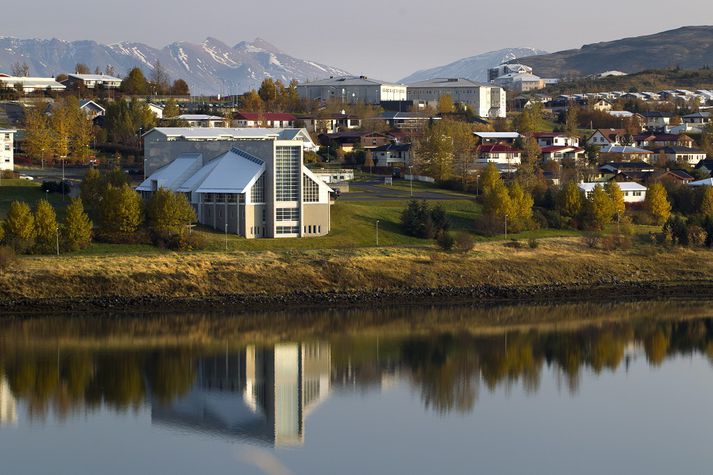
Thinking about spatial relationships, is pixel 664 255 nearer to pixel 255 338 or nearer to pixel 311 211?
pixel 311 211

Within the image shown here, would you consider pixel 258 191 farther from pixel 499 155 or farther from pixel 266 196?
pixel 499 155

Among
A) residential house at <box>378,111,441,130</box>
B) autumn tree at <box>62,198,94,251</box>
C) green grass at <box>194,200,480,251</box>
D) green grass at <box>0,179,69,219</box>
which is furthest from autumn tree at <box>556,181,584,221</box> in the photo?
residential house at <box>378,111,441,130</box>

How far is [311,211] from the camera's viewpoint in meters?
42.2

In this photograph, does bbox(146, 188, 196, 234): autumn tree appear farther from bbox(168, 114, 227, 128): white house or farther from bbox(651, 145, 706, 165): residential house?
bbox(651, 145, 706, 165): residential house

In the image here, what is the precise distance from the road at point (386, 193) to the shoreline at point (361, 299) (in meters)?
11.6

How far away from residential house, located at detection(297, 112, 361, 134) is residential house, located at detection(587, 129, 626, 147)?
13.4 meters

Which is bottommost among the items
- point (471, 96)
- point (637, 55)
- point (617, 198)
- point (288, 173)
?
point (617, 198)

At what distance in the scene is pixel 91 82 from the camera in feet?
264

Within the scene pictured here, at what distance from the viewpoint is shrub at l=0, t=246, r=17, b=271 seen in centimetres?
3469

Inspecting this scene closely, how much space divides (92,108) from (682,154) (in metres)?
30.8

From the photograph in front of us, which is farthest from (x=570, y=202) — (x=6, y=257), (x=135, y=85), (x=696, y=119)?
(x=696, y=119)

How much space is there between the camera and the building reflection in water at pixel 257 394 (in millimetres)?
24703

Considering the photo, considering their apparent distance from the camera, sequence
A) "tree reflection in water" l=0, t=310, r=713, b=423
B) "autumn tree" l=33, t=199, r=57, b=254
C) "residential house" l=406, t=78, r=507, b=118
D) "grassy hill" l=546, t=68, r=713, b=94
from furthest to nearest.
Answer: "grassy hill" l=546, t=68, r=713, b=94 → "residential house" l=406, t=78, r=507, b=118 → "autumn tree" l=33, t=199, r=57, b=254 → "tree reflection in water" l=0, t=310, r=713, b=423

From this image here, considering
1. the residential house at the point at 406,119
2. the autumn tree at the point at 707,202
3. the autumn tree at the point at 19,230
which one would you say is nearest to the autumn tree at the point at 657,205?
the autumn tree at the point at 707,202
